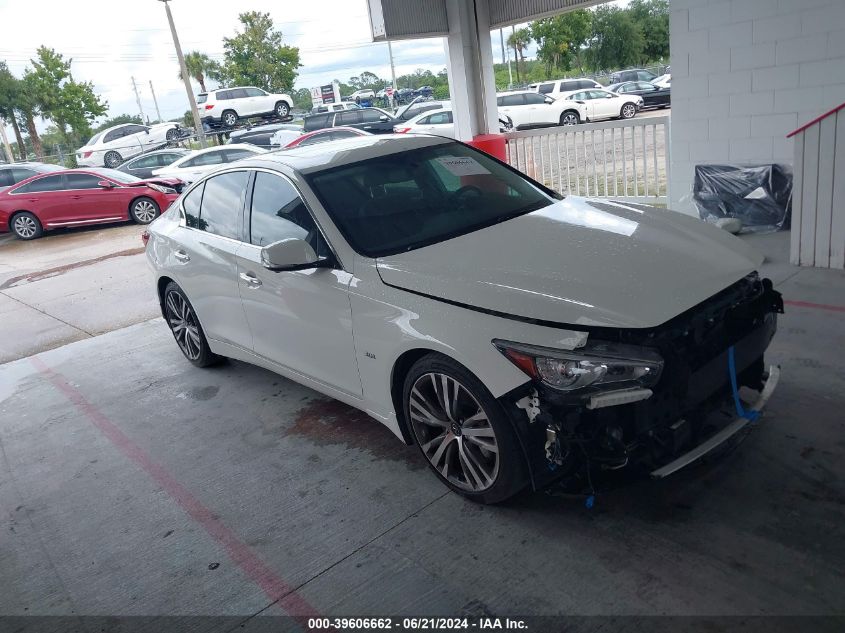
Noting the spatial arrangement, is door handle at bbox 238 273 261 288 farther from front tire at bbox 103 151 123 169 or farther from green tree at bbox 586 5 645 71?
green tree at bbox 586 5 645 71

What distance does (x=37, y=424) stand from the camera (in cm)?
522

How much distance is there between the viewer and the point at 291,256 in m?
3.61

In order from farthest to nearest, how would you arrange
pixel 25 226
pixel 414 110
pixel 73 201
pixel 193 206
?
1. pixel 414 110
2. pixel 25 226
3. pixel 73 201
4. pixel 193 206

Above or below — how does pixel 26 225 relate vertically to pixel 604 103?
below

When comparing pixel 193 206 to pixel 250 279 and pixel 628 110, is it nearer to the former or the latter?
pixel 250 279

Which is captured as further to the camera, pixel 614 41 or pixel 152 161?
pixel 614 41

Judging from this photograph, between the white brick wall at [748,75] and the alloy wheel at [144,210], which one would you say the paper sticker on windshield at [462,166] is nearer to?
the white brick wall at [748,75]

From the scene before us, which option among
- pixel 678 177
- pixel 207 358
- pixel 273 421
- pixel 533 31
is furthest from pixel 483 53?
pixel 533 31

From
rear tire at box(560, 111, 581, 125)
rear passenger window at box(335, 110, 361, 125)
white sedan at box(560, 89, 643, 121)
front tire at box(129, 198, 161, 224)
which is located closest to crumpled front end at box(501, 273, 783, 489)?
front tire at box(129, 198, 161, 224)

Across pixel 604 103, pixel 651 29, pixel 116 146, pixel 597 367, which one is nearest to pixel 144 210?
pixel 597 367

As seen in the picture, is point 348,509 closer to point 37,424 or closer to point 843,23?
point 37,424

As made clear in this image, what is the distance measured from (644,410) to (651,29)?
54.4 metres

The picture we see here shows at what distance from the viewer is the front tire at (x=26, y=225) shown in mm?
15594

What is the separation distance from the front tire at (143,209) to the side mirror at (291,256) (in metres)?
13.4
